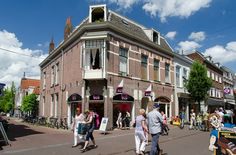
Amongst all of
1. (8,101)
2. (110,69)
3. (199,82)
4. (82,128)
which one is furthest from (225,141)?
(8,101)

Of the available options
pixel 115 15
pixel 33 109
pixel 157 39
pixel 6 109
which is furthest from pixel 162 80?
pixel 6 109

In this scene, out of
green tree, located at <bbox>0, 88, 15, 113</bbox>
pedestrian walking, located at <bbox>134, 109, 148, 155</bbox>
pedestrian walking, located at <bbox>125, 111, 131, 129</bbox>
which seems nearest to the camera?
pedestrian walking, located at <bbox>134, 109, 148, 155</bbox>

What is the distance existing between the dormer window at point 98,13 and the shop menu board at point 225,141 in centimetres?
1644

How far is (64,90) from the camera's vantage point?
25781 millimetres

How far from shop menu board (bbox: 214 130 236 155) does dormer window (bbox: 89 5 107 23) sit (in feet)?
53.9

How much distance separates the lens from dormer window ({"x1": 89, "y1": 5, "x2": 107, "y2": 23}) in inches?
868

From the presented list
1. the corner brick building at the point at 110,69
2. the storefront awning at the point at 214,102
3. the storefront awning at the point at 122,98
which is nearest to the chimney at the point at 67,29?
the corner brick building at the point at 110,69

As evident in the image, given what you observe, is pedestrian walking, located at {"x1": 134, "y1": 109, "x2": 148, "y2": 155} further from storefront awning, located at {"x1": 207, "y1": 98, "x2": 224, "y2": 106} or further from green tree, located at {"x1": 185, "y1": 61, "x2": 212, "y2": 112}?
storefront awning, located at {"x1": 207, "y1": 98, "x2": 224, "y2": 106}

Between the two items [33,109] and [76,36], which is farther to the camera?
[33,109]

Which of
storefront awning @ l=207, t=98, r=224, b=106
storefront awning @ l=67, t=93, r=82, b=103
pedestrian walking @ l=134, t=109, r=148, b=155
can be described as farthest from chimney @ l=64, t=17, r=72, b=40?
storefront awning @ l=207, t=98, r=224, b=106

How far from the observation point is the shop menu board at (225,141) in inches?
270

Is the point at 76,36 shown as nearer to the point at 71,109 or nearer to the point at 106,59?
the point at 106,59

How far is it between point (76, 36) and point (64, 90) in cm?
554

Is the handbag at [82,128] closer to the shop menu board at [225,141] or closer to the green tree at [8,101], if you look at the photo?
the shop menu board at [225,141]
